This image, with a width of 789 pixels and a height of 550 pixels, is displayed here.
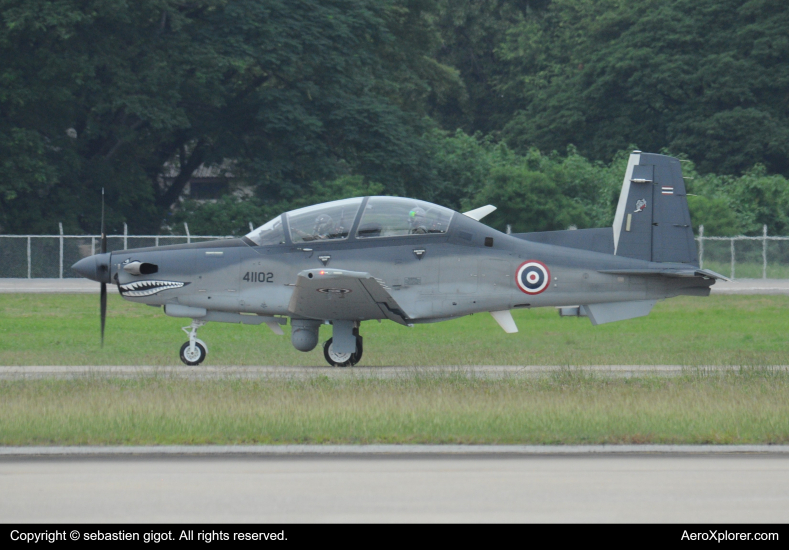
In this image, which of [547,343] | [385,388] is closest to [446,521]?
[385,388]

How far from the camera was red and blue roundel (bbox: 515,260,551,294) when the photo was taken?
15.4m

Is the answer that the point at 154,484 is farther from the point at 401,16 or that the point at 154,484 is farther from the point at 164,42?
the point at 401,16

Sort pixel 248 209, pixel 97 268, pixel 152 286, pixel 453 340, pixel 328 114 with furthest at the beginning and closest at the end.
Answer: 1. pixel 328 114
2. pixel 248 209
3. pixel 453 340
4. pixel 97 268
5. pixel 152 286

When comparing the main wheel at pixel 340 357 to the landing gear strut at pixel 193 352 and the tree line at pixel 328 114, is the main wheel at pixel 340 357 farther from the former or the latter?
the tree line at pixel 328 114

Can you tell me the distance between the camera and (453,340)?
2105cm

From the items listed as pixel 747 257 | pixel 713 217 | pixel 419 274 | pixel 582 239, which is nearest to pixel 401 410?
pixel 419 274

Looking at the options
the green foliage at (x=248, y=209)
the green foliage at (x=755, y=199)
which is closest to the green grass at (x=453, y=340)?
the green foliage at (x=248, y=209)

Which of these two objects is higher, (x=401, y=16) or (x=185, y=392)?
(x=401, y=16)

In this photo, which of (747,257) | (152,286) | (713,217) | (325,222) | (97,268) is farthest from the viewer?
(713,217)

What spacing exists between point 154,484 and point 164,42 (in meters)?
40.3

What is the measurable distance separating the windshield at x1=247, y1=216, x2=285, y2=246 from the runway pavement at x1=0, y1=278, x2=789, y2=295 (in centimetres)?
1934

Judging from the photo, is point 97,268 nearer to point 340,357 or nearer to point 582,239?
point 340,357

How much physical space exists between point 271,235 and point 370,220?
1.54 meters

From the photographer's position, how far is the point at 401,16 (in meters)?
54.8
